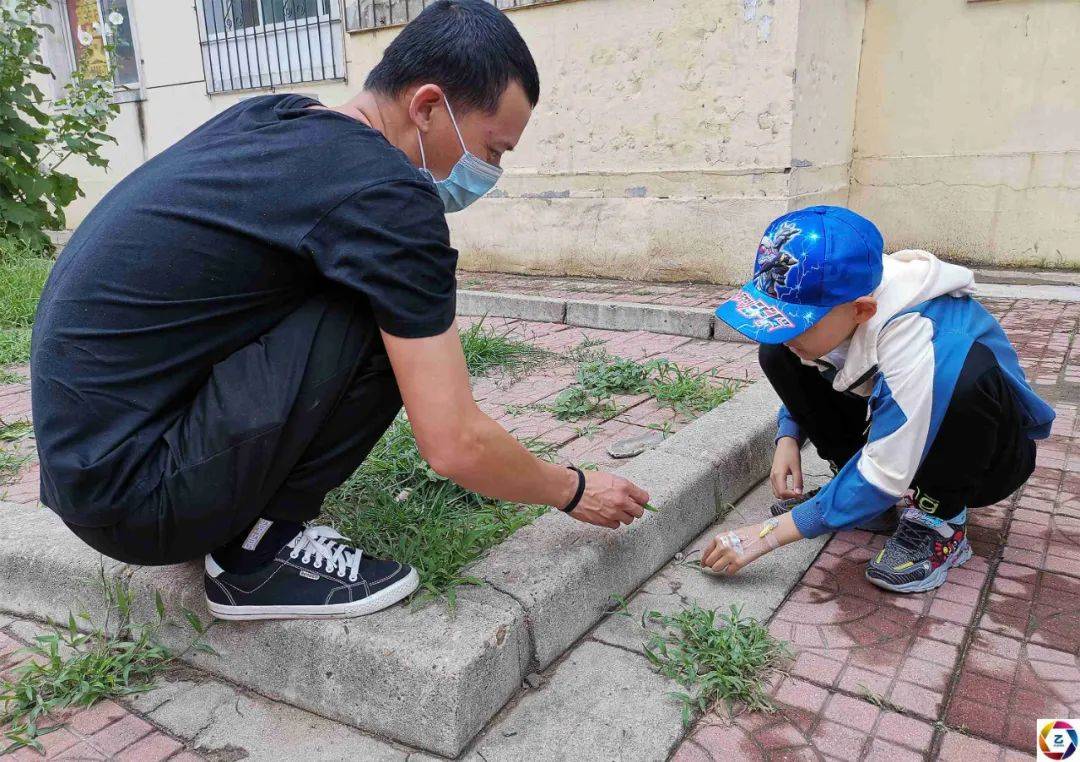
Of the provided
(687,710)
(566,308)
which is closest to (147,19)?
(566,308)

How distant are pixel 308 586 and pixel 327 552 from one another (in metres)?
0.08

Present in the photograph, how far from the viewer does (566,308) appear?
4.68 meters

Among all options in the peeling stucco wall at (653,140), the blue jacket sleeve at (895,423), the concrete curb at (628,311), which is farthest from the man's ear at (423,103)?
the peeling stucco wall at (653,140)

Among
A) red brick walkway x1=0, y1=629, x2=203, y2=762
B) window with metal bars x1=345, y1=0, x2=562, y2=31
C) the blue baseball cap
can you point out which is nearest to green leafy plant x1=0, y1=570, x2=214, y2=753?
red brick walkway x1=0, y1=629, x2=203, y2=762

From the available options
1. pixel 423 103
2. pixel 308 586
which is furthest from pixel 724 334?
pixel 308 586

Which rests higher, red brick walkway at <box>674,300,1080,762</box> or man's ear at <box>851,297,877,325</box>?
man's ear at <box>851,297,877,325</box>

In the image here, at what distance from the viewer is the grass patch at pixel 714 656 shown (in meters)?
1.55

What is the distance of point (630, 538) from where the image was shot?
1905mm

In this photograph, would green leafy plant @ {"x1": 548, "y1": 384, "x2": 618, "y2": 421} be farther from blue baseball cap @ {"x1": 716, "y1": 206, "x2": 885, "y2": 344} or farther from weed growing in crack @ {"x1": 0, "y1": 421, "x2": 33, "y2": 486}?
weed growing in crack @ {"x1": 0, "y1": 421, "x2": 33, "y2": 486}

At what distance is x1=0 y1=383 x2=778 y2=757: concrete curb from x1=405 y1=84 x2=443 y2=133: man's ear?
933mm

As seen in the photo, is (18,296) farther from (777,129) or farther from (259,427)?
(777,129)

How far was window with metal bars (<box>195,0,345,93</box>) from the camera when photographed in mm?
6836

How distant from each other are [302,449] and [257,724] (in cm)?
54

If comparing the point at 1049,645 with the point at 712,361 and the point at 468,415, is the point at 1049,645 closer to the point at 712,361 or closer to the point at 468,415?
the point at 468,415
